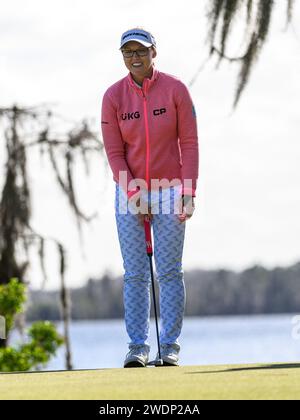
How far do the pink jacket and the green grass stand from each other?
1.11 meters

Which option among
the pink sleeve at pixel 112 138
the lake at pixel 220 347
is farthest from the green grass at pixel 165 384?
the lake at pixel 220 347

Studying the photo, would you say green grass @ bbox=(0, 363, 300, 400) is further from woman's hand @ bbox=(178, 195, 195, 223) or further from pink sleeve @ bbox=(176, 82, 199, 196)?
pink sleeve @ bbox=(176, 82, 199, 196)

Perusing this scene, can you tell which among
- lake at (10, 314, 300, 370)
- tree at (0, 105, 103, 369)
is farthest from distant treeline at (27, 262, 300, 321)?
tree at (0, 105, 103, 369)

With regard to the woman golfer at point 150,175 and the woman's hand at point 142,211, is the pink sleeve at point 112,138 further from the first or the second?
the woman's hand at point 142,211

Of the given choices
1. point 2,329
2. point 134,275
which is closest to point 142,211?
point 134,275

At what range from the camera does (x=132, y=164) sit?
6.57m

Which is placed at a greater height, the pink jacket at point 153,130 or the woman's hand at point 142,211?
the pink jacket at point 153,130

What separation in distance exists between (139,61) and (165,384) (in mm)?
2092

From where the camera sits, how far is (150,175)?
650 cm

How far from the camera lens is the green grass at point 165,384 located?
4.57 m

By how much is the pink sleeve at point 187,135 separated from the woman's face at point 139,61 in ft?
0.65
